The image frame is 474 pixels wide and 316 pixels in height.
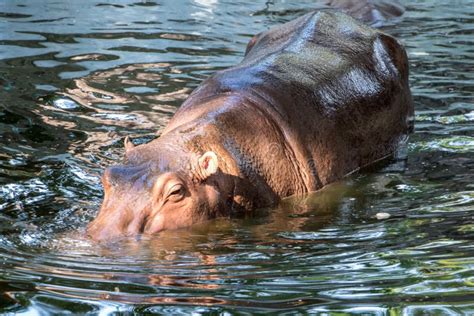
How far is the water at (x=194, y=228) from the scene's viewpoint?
12.3 ft

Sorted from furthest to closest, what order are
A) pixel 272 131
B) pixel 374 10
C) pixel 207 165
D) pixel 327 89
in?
1. pixel 374 10
2. pixel 327 89
3. pixel 272 131
4. pixel 207 165

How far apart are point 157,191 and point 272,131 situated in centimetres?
136

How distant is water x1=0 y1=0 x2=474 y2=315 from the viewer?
12.3ft

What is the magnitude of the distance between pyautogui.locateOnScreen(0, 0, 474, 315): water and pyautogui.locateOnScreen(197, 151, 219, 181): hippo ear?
0.33 m

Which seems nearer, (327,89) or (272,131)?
(272,131)

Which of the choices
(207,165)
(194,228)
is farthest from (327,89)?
(194,228)

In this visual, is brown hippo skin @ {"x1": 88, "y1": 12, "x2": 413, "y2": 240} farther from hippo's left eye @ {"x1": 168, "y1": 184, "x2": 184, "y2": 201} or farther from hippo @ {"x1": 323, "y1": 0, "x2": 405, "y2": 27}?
hippo @ {"x1": 323, "y1": 0, "x2": 405, "y2": 27}

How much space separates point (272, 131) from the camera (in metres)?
6.48

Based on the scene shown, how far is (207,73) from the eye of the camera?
Answer: 33.0 feet

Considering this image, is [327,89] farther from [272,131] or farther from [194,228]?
[194,228]

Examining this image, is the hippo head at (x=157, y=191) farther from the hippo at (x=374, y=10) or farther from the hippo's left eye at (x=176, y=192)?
the hippo at (x=374, y=10)

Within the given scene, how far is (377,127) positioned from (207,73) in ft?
9.65

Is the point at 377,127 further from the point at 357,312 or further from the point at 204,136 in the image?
the point at 357,312

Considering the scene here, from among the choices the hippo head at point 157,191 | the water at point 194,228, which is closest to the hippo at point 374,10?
the water at point 194,228
